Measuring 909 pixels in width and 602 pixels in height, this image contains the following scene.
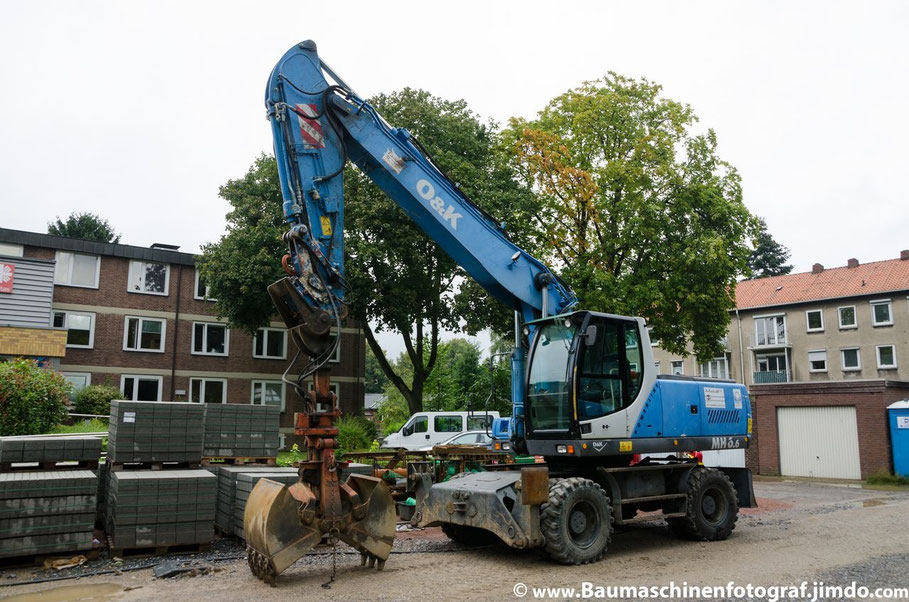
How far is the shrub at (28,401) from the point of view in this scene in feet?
53.7

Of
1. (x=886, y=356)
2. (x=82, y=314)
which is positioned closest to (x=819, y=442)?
(x=886, y=356)

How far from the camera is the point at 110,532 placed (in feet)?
32.0

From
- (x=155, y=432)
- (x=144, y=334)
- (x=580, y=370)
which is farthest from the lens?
(x=144, y=334)

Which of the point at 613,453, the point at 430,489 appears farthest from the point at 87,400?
the point at 613,453

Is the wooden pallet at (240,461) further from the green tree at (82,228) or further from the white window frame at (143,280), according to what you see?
the green tree at (82,228)

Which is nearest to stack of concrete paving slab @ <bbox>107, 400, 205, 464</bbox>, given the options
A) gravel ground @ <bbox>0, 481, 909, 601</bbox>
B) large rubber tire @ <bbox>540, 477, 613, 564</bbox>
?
gravel ground @ <bbox>0, 481, 909, 601</bbox>

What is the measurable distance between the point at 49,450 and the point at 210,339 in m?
22.8

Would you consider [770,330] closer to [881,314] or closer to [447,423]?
[881,314]

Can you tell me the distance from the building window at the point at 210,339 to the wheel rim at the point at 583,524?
85.4 ft

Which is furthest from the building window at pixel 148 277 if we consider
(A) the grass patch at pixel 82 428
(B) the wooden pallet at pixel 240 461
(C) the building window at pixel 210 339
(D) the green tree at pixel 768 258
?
(D) the green tree at pixel 768 258

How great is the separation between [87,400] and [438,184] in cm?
1997

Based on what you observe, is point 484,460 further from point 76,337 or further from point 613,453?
point 76,337

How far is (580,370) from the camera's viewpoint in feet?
30.7

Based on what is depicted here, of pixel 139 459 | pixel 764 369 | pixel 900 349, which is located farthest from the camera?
pixel 764 369
